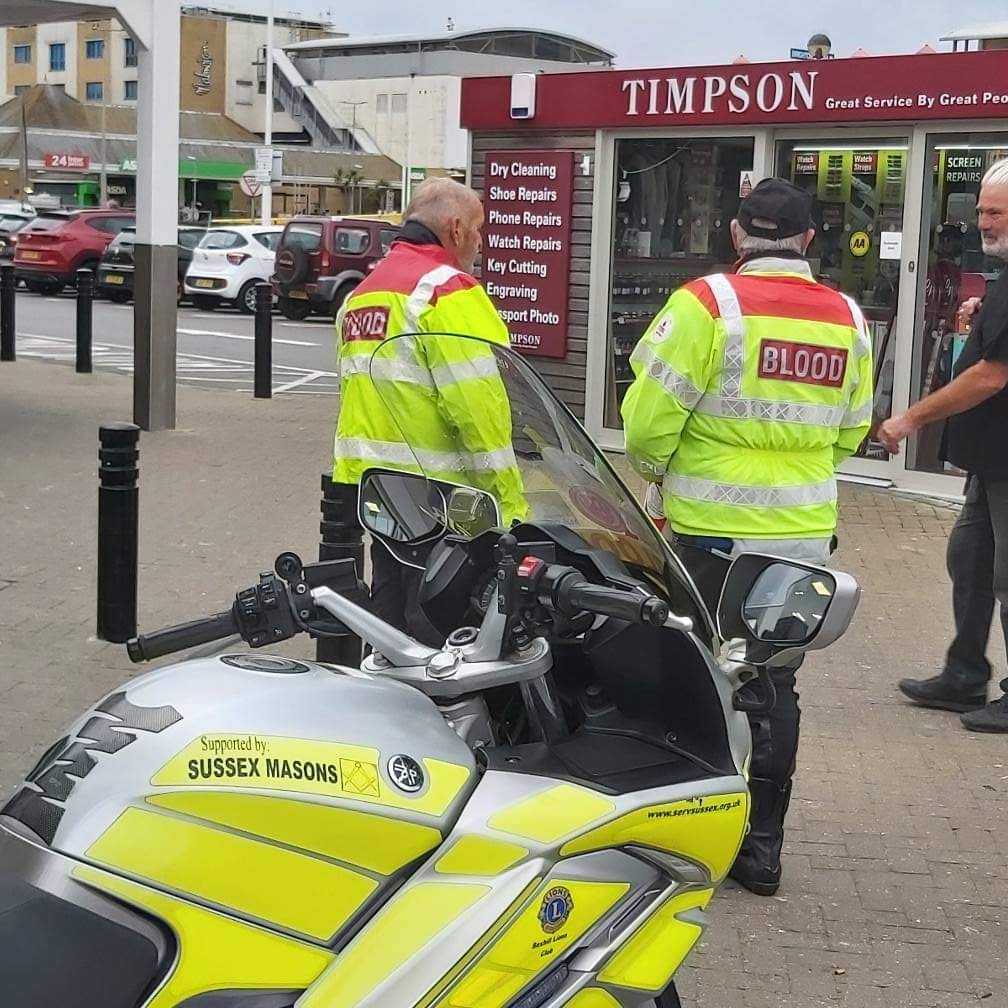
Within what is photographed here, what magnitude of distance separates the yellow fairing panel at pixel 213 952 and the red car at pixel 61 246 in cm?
2765

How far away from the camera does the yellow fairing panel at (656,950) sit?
7.96 feet

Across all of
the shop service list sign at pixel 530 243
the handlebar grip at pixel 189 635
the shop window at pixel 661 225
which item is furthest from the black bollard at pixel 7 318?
the handlebar grip at pixel 189 635

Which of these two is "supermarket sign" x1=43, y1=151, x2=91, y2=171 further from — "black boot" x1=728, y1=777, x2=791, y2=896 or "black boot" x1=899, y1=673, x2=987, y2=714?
"black boot" x1=728, y1=777, x2=791, y2=896

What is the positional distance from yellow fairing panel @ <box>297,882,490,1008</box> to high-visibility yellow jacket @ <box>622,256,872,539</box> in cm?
213

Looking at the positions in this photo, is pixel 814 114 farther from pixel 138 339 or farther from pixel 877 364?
pixel 138 339

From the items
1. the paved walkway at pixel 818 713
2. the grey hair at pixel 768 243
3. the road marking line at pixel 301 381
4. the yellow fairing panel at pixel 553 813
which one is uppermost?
the grey hair at pixel 768 243

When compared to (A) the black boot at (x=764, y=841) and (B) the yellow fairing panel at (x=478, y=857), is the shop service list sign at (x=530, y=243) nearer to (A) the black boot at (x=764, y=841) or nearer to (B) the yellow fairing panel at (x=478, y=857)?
(A) the black boot at (x=764, y=841)

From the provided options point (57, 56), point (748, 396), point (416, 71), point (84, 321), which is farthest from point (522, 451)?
Result: point (57, 56)

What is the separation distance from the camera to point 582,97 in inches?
450

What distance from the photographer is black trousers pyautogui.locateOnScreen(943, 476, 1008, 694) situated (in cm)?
589

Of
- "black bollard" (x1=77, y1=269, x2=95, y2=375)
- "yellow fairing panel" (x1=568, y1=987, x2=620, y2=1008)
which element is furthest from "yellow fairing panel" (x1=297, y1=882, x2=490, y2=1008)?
"black bollard" (x1=77, y1=269, x2=95, y2=375)

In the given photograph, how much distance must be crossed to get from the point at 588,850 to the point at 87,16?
1100 cm

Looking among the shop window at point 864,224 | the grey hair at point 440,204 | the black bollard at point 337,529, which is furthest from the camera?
the shop window at point 864,224

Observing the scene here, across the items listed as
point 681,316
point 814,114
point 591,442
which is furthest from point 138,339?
point 591,442
